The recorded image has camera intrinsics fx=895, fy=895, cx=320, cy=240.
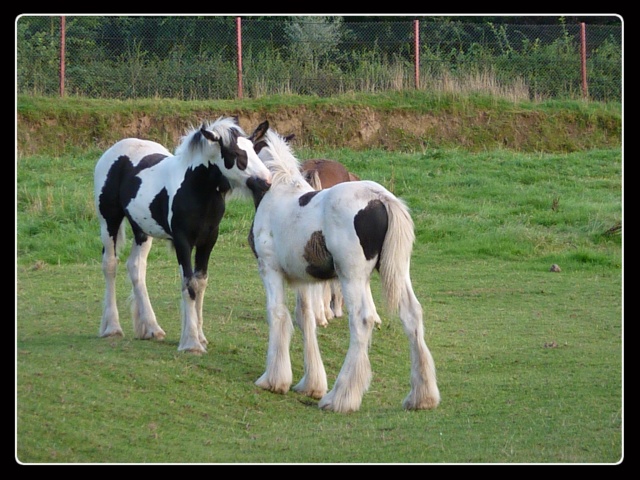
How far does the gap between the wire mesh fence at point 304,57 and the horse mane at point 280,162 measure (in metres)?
13.1


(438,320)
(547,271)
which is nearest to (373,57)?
(547,271)

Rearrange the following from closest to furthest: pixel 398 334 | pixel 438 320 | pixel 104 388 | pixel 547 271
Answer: pixel 104 388 → pixel 398 334 → pixel 438 320 → pixel 547 271

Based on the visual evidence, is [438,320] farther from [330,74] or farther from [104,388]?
[330,74]

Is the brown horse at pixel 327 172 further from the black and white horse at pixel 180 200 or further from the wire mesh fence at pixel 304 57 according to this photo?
the wire mesh fence at pixel 304 57

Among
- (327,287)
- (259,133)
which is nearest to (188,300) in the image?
(259,133)

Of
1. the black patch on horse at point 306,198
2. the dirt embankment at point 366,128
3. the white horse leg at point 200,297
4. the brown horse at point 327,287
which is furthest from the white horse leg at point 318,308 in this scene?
the dirt embankment at point 366,128

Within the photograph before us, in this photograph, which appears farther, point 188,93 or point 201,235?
point 188,93

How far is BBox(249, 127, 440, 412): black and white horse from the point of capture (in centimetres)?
719

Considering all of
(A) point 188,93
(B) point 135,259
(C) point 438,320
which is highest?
(A) point 188,93

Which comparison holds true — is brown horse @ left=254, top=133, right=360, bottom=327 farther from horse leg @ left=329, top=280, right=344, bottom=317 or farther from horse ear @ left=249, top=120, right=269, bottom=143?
horse ear @ left=249, top=120, right=269, bottom=143

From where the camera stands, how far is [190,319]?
828 cm

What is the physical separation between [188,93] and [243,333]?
13031 mm

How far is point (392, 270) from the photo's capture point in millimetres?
7188

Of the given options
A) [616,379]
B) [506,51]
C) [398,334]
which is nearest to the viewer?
[616,379]
